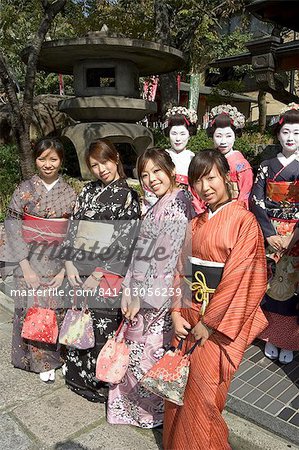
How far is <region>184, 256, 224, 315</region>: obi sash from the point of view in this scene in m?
2.14

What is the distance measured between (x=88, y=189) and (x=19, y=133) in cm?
348

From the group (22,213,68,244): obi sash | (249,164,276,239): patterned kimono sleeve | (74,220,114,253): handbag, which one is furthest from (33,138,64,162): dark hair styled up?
(249,164,276,239): patterned kimono sleeve

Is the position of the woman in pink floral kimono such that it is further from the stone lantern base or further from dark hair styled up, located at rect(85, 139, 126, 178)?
the stone lantern base

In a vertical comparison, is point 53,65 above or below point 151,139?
above

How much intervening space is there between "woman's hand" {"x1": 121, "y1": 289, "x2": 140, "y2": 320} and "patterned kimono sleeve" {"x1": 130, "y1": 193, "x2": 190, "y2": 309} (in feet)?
0.19

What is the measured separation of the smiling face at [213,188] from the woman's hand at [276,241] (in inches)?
44.3

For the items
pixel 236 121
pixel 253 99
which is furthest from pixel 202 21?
pixel 253 99

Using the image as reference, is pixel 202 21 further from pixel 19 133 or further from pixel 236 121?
pixel 236 121

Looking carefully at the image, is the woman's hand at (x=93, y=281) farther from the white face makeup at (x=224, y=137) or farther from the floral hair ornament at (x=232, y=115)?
the floral hair ornament at (x=232, y=115)

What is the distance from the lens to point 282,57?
4383 millimetres

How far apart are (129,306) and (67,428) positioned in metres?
0.92

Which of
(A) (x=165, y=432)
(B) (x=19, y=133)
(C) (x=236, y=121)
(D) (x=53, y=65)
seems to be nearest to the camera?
(A) (x=165, y=432)

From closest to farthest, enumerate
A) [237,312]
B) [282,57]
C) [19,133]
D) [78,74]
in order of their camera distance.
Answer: [237,312] → [282,57] → [19,133] → [78,74]

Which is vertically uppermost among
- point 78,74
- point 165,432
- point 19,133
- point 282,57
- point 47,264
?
point 78,74
